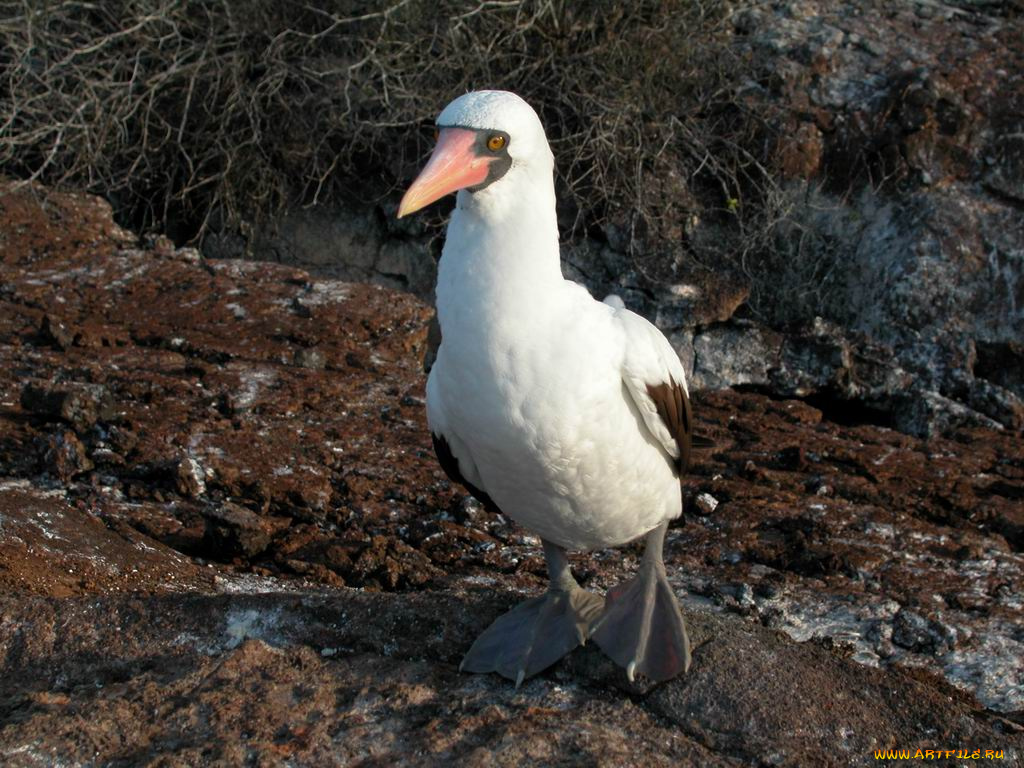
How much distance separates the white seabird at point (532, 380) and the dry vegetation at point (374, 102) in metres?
3.69

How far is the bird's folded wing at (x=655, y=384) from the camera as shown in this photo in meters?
2.70

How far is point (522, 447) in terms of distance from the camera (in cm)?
251

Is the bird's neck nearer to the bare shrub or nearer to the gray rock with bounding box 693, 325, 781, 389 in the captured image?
the gray rock with bounding box 693, 325, 781, 389

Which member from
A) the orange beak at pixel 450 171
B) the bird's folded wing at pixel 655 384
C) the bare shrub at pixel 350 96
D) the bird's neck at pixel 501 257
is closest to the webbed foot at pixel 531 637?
the bird's folded wing at pixel 655 384

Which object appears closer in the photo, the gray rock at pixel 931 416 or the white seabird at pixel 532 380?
the white seabird at pixel 532 380

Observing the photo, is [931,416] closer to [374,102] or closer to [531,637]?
[531,637]

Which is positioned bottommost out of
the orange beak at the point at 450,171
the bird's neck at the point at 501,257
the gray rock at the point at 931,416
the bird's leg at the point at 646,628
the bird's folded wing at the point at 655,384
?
the gray rock at the point at 931,416

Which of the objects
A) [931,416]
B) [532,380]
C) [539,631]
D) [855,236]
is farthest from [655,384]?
[855,236]

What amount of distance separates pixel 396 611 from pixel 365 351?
96.8 inches

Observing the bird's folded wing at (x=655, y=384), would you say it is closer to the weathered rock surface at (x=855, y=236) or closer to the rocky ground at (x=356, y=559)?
the rocky ground at (x=356, y=559)

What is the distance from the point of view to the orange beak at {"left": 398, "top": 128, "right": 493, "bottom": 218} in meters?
2.43

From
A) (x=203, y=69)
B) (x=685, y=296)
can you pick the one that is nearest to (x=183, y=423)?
(x=685, y=296)

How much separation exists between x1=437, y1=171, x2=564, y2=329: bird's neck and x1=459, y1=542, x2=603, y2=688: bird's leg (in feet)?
2.46

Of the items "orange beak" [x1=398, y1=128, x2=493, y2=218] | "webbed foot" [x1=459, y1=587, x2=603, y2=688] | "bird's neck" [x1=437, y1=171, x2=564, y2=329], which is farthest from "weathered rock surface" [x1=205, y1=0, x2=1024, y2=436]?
"orange beak" [x1=398, y1=128, x2=493, y2=218]
